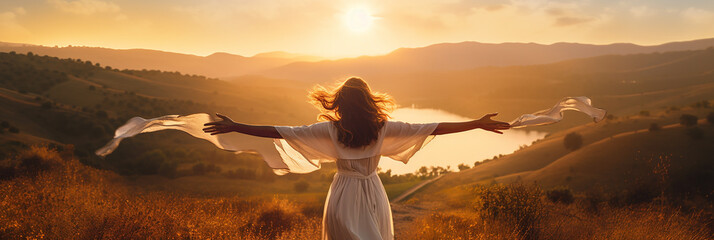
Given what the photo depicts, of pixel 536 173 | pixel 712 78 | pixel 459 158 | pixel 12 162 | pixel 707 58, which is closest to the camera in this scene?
pixel 12 162

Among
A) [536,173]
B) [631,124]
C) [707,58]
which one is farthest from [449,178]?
[707,58]

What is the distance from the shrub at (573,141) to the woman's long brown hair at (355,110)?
141 ft

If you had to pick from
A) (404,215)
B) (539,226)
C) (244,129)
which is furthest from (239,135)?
(404,215)

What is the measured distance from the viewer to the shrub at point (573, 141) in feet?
135

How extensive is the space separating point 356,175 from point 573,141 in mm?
43573

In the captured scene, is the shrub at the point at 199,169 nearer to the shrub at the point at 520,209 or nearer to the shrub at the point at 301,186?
the shrub at the point at 301,186

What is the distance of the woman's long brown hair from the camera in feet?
11.4

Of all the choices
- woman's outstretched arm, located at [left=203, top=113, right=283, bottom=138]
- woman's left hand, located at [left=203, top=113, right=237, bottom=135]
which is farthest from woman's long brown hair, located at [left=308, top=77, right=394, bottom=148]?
woman's left hand, located at [left=203, top=113, right=237, bottom=135]

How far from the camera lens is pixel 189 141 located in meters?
42.7

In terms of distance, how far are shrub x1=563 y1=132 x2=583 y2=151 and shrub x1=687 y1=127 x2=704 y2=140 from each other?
8.68 m

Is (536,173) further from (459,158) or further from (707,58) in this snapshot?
(707,58)

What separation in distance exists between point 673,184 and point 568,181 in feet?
22.5

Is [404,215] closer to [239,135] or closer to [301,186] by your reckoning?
[239,135]

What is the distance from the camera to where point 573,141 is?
136 feet
